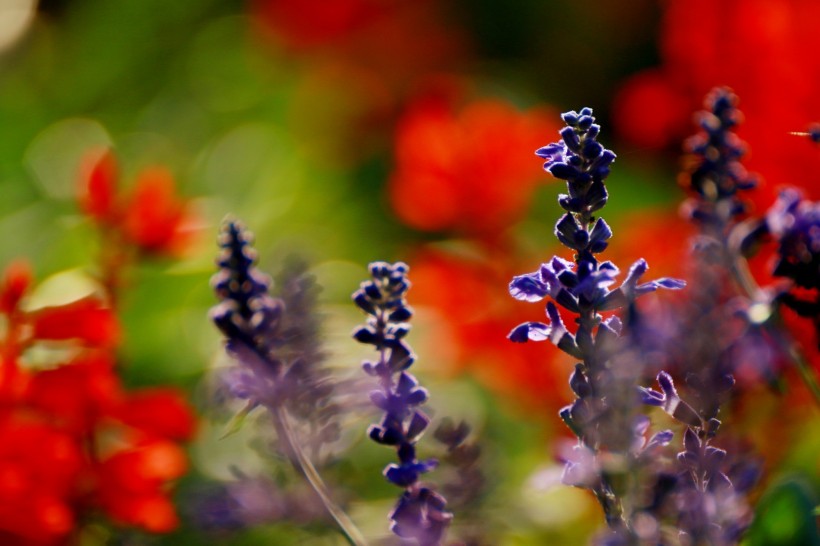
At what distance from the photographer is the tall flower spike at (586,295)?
362 mm

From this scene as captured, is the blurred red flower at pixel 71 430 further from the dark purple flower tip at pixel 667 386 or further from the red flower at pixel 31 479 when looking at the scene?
the dark purple flower tip at pixel 667 386

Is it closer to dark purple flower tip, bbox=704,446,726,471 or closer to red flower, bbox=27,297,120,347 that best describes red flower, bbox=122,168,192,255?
red flower, bbox=27,297,120,347

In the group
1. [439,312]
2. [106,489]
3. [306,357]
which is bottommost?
[439,312]

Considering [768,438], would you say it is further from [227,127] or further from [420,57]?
[420,57]

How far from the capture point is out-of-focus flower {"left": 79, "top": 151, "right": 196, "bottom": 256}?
80 centimetres

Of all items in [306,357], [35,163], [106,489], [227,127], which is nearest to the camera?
[306,357]

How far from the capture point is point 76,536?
2.35 feet

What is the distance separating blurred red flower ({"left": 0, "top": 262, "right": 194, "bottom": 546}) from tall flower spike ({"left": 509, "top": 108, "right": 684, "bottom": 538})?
0.35m

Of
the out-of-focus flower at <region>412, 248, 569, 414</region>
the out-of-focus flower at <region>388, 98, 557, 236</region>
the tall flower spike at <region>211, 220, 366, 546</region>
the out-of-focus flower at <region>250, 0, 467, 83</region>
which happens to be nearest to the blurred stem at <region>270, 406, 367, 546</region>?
the tall flower spike at <region>211, 220, 366, 546</region>

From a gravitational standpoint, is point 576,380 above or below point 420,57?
above

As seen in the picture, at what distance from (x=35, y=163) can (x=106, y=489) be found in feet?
3.45

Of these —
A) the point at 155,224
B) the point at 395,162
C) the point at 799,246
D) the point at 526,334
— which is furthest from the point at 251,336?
the point at 395,162

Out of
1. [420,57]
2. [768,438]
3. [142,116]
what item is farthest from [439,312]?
[420,57]

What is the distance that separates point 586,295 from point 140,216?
547 mm
